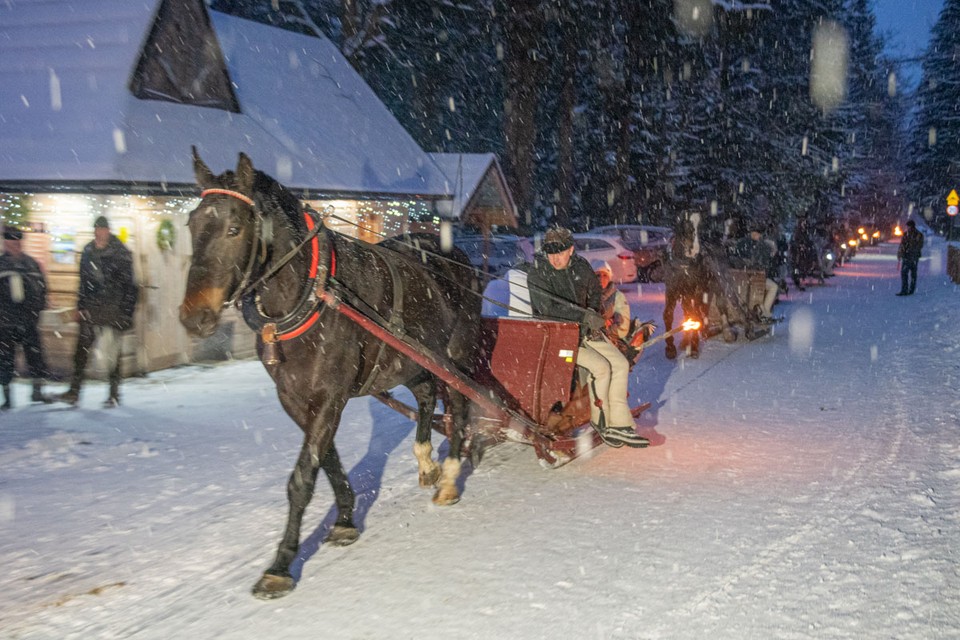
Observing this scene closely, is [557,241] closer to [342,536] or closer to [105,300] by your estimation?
[342,536]

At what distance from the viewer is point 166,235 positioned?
12.3 m

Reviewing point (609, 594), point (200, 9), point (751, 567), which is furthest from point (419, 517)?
point (200, 9)

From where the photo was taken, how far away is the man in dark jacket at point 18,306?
33.1 feet

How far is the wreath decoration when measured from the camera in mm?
12203

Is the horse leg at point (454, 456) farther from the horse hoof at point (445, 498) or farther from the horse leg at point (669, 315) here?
the horse leg at point (669, 315)

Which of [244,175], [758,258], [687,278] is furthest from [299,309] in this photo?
[758,258]

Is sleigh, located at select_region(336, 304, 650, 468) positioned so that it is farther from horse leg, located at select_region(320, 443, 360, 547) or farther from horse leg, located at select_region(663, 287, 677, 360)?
horse leg, located at select_region(663, 287, 677, 360)

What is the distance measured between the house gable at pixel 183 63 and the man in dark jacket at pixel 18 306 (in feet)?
10.7

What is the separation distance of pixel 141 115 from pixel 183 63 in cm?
144

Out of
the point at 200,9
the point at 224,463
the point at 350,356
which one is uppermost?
the point at 200,9

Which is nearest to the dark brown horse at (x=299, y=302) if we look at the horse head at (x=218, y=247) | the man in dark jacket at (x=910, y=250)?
the horse head at (x=218, y=247)

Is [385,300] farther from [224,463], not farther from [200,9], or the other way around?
[200,9]

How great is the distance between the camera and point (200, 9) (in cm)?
1348

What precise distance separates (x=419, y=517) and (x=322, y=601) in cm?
144
